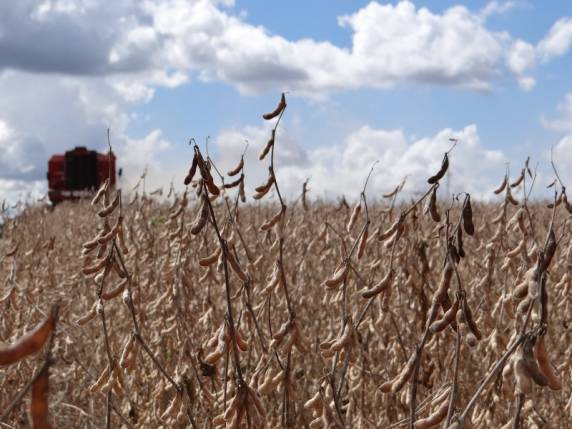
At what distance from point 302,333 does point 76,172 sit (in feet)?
68.3

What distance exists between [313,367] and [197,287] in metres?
1.09

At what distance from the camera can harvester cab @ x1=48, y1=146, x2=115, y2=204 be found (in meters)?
22.3

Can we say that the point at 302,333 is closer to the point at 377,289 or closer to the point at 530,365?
the point at 377,289

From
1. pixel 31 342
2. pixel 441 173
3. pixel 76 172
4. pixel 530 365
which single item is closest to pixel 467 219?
pixel 441 173

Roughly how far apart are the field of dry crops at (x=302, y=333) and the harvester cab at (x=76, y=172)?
677 inches

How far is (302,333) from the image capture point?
2.57 m

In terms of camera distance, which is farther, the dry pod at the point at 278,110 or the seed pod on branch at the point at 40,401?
the dry pod at the point at 278,110

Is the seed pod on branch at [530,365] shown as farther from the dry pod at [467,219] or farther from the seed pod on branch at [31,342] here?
the seed pod on branch at [31,342]

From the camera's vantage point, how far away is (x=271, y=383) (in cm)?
199

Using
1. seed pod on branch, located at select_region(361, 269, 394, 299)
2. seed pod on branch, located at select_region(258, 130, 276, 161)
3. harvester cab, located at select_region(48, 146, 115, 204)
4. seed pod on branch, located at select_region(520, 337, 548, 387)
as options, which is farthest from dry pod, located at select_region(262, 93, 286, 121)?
harvester cab, located at select_region(48, 146, 115, 204)

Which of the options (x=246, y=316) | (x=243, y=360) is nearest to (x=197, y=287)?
(x=243, y=360)

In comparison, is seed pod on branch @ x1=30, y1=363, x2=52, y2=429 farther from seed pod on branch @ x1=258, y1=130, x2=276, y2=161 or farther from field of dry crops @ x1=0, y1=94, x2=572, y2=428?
seed pod on branch @ x1=258, y1=130, x2=276, y2=161

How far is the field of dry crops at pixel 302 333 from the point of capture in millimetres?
1432

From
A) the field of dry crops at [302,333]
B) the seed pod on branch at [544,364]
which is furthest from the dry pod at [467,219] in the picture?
the seed pod on branch at [544,364]
